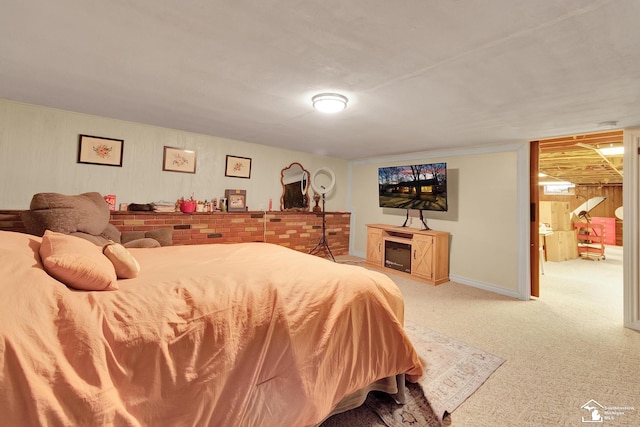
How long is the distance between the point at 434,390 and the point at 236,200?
367 cm

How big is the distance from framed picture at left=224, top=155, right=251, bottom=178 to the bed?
9.25 feet

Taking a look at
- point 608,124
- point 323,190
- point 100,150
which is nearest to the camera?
point 608,124

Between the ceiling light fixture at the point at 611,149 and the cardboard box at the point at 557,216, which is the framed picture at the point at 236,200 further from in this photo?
the cardboard box at the point at 557,216

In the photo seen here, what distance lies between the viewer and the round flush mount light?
94.6 inches

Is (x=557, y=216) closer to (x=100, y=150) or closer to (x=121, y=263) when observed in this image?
(x=121, y=263)

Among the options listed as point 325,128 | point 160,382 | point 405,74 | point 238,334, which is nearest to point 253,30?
point 405,74

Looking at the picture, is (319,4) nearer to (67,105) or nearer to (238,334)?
(238,334)

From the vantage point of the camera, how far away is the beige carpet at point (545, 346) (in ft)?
5.51

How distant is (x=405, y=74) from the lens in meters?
1.99

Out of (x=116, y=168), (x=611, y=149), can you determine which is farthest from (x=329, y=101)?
(x=611, y=149)

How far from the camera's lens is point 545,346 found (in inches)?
95.8

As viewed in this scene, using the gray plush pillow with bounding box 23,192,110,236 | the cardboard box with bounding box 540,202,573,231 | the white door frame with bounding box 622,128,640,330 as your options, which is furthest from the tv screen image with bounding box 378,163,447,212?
the gray plush pillow with bounding box 23,192,110,236

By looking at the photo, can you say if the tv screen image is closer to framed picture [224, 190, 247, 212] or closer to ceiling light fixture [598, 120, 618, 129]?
ceiling light fixture [598, 120, 618, 129]

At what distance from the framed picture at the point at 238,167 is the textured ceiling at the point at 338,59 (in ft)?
4.39
